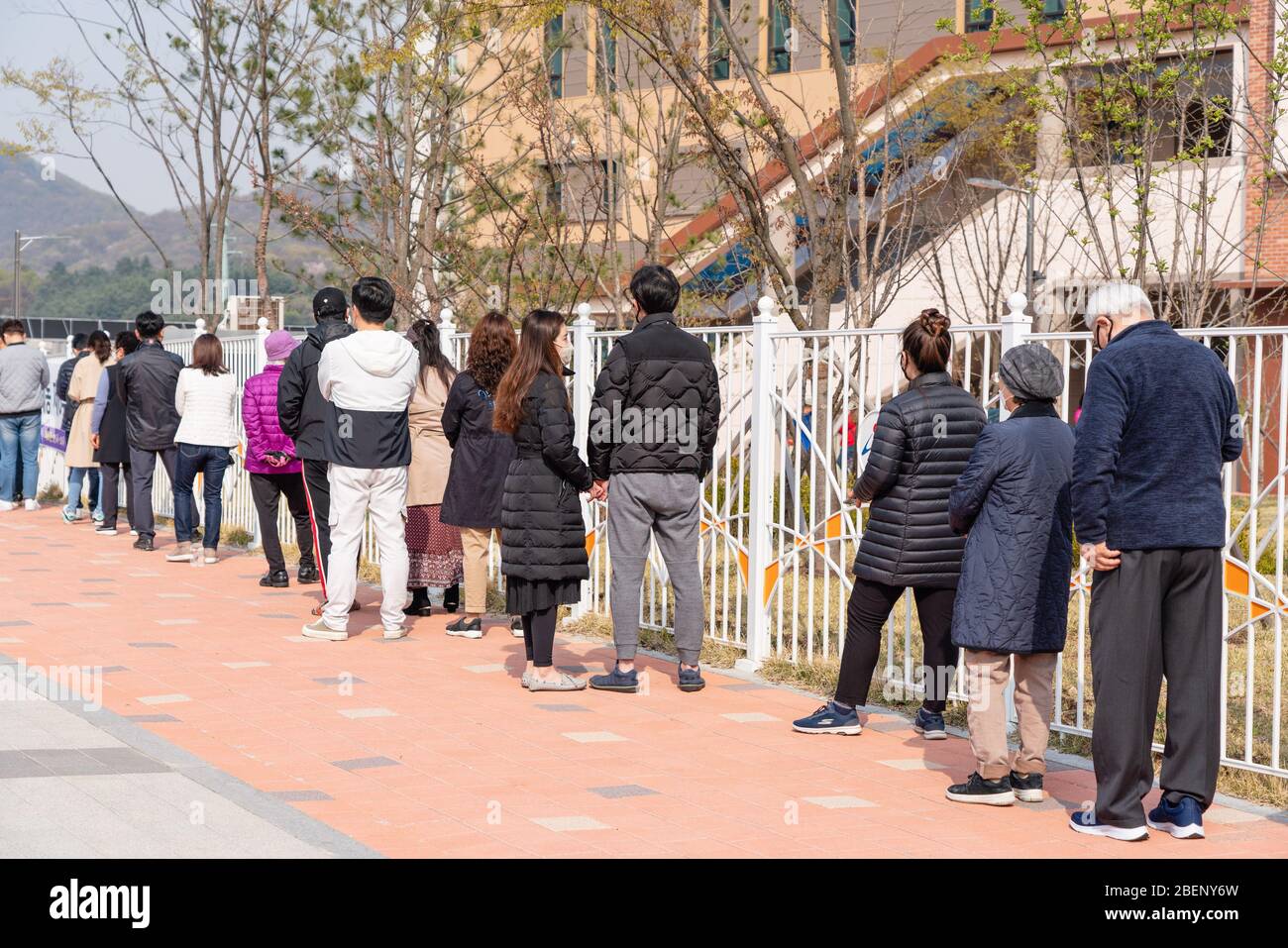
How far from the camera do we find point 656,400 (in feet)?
26.2

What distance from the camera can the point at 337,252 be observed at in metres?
18.8

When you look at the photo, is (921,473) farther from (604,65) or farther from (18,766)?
(604,65)

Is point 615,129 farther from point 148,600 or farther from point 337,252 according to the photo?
point 148,600

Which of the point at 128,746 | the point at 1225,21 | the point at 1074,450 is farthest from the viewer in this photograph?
the point at 1225,21

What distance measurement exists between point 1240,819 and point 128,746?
4.45m

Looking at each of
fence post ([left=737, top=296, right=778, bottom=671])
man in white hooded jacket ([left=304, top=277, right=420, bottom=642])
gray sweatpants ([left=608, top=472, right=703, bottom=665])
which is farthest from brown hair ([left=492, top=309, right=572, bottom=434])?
man in white hooded jacket ([left=304, top=277, right=420, bottom=642])

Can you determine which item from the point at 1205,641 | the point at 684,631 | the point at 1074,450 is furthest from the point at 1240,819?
the point at 684,631

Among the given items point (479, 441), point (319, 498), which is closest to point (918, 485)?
point (479, 441)

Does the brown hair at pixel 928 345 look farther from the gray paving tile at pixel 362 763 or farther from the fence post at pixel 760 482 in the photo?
the gray paving tile at pixel 362 763

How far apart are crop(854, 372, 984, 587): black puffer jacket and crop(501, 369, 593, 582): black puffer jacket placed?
182 centimetres

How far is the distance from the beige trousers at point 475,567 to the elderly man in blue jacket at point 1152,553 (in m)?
4.96

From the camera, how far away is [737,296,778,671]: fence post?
29.2ft

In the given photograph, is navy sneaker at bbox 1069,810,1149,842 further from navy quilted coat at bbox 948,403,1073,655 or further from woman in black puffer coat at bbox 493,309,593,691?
woman in black puffer coat at bbox 493,309,593,691

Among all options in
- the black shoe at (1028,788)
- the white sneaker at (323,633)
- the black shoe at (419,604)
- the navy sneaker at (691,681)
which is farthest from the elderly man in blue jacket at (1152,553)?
the black shoe at (419,604)
